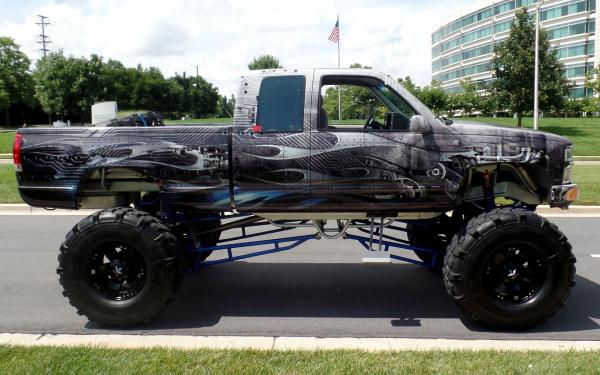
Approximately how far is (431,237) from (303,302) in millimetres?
1556

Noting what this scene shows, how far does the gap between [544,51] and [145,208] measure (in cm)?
3245

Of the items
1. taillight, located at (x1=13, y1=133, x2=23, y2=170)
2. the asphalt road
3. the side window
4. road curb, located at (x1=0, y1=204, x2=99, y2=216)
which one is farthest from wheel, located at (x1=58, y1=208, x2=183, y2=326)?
road curb, located at (x1=0, y1=204, x2=99, y2=216)

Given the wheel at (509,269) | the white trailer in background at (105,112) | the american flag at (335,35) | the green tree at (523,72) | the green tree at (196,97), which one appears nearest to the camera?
the wheel at (509,269)

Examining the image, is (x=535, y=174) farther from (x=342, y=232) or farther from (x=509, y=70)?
(x=509, y=70)

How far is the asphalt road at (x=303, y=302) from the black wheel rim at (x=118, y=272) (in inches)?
13.1

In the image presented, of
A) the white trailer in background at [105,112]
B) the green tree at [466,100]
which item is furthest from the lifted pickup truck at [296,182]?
the green tree at [466,100]

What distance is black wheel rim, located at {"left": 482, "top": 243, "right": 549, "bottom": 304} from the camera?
467 centimetres

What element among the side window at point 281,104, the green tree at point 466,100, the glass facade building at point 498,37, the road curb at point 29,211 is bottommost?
the road curb at point 29,211

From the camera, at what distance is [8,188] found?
536 inches

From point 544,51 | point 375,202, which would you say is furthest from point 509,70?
point 375,202

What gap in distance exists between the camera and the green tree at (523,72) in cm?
3216

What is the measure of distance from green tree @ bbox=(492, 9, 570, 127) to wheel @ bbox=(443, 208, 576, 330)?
98.7 feet

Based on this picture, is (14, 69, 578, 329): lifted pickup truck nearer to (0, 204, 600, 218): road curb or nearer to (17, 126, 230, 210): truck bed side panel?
(17, 126, 230, 210): truck bed side panel

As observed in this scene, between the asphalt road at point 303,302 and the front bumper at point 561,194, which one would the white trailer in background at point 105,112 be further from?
the front bumper at point 561,194
